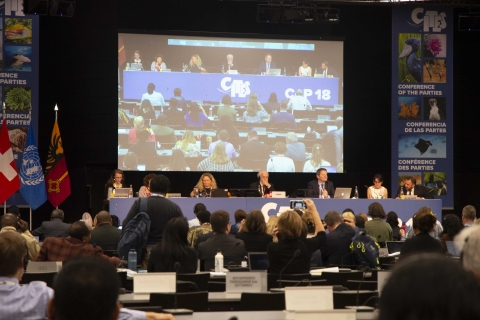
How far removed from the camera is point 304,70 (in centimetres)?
1372

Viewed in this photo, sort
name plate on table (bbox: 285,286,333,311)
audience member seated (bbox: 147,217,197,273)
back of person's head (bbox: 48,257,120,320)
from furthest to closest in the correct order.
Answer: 1. audience member seated (bbox: 147,217,197,273)
2. name plate on table (bbox: 285,286,333,311)
3. back of person's head (bbox: 48,257,120,320)

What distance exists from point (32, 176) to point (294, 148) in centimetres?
479

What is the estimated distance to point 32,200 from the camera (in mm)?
12367

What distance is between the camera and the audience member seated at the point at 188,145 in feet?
43.5

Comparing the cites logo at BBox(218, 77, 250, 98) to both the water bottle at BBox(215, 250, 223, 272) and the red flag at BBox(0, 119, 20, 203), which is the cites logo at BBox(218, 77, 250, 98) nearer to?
the red flag at BBox(0, 119, 20, 203)

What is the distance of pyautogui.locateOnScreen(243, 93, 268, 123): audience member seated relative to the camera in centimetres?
1352

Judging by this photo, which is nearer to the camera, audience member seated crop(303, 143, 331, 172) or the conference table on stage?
the conference table on stage

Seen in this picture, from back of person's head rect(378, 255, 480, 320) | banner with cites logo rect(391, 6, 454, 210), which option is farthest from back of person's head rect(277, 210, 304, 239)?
banner with cites logo rect(391, 6, 454, 210)

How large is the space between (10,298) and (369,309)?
195 centimetres

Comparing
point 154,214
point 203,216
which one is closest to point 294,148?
point 203,216

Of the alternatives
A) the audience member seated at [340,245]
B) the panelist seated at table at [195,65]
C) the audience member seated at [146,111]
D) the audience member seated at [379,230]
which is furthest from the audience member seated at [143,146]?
the audience member seated at [340,245]

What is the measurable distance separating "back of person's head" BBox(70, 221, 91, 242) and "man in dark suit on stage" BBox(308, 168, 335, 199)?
6.05 meters

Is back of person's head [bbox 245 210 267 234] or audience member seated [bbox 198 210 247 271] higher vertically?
back of person's head [bbox 245 210 267 234]

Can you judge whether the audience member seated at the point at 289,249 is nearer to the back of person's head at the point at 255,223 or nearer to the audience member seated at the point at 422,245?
the audience member seated at the point at 422,245
